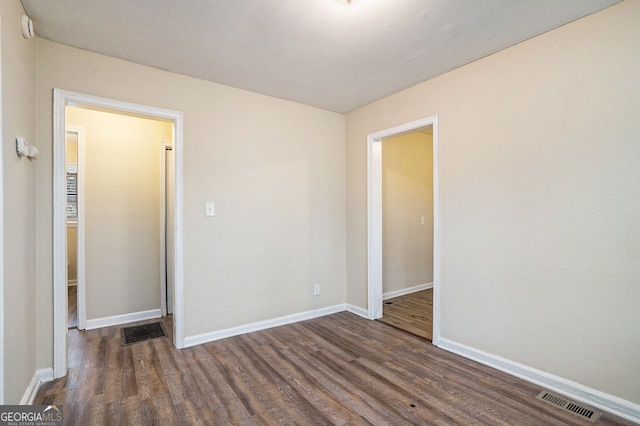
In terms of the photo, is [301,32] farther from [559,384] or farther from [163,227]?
[559,384]

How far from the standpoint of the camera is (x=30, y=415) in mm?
1729

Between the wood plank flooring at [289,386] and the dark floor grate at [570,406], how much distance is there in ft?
0.15

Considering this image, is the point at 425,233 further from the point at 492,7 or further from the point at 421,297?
the point at 492,7

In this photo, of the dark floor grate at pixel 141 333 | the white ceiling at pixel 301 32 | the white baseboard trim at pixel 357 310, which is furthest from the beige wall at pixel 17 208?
the white baseboard trim at pixel 357 310

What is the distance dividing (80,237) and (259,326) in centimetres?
A: 217

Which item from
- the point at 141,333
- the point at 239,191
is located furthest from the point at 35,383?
the point at 239,191

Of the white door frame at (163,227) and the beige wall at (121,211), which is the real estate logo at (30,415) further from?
the white door frame at (163,227)

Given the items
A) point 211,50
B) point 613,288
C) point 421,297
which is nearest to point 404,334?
point 421,297

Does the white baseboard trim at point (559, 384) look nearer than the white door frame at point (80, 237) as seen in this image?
Yes

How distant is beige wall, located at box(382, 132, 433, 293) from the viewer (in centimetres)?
443

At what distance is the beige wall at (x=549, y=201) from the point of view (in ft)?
6.14

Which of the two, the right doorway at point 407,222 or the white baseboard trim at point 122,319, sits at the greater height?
the right doorway at point 407,222

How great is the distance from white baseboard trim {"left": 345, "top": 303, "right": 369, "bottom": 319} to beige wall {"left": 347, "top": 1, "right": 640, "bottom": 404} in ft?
3.67

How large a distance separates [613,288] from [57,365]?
12.8ft
